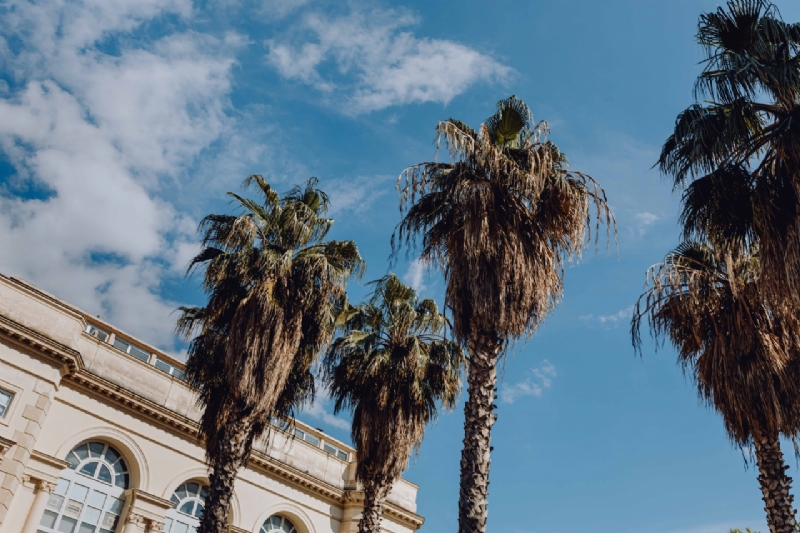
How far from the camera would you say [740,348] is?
644 inches

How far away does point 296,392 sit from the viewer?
63.7 feet

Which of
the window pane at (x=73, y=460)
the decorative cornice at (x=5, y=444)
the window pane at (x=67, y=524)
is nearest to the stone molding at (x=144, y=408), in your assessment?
the window pane at (x=67, y=524)

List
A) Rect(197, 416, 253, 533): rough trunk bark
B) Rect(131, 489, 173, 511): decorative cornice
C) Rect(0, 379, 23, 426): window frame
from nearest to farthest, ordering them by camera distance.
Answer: Rect(197, 416, 253, 533): rough trunk bark < Rect(0, 379, 23, 426): window frame < Rect(131, 489, 173, 511): decorative cornice

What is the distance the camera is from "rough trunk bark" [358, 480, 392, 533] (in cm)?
1902

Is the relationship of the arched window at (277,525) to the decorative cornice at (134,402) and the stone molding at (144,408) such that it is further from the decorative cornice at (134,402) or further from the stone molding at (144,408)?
the decorative cornice at (134,402)

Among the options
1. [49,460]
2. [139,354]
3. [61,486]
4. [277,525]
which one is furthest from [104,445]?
[277,525]

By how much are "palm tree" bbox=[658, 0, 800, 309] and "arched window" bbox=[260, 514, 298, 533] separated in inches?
797

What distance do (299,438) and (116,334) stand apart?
874cm

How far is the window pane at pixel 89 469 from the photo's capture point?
22.3m

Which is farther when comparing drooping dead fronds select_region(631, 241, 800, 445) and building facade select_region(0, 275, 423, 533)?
building facade select_region(0, 275, 423, 533)

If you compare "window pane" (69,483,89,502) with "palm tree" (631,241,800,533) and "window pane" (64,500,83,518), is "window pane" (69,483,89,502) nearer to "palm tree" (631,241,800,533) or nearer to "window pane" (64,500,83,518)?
"window pane" (64,500,83,518)

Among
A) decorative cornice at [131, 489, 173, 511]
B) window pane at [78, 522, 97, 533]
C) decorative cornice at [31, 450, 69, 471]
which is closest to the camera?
decorative cornice at [31, 450, 69, 471]

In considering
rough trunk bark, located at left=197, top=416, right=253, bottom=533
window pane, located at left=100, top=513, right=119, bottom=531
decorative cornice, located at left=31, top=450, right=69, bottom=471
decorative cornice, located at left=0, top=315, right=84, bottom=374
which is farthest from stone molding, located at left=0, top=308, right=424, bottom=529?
rough trunk bark, located at left=197, top=416, right=253, bottom=533

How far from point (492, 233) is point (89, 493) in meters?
16.0
